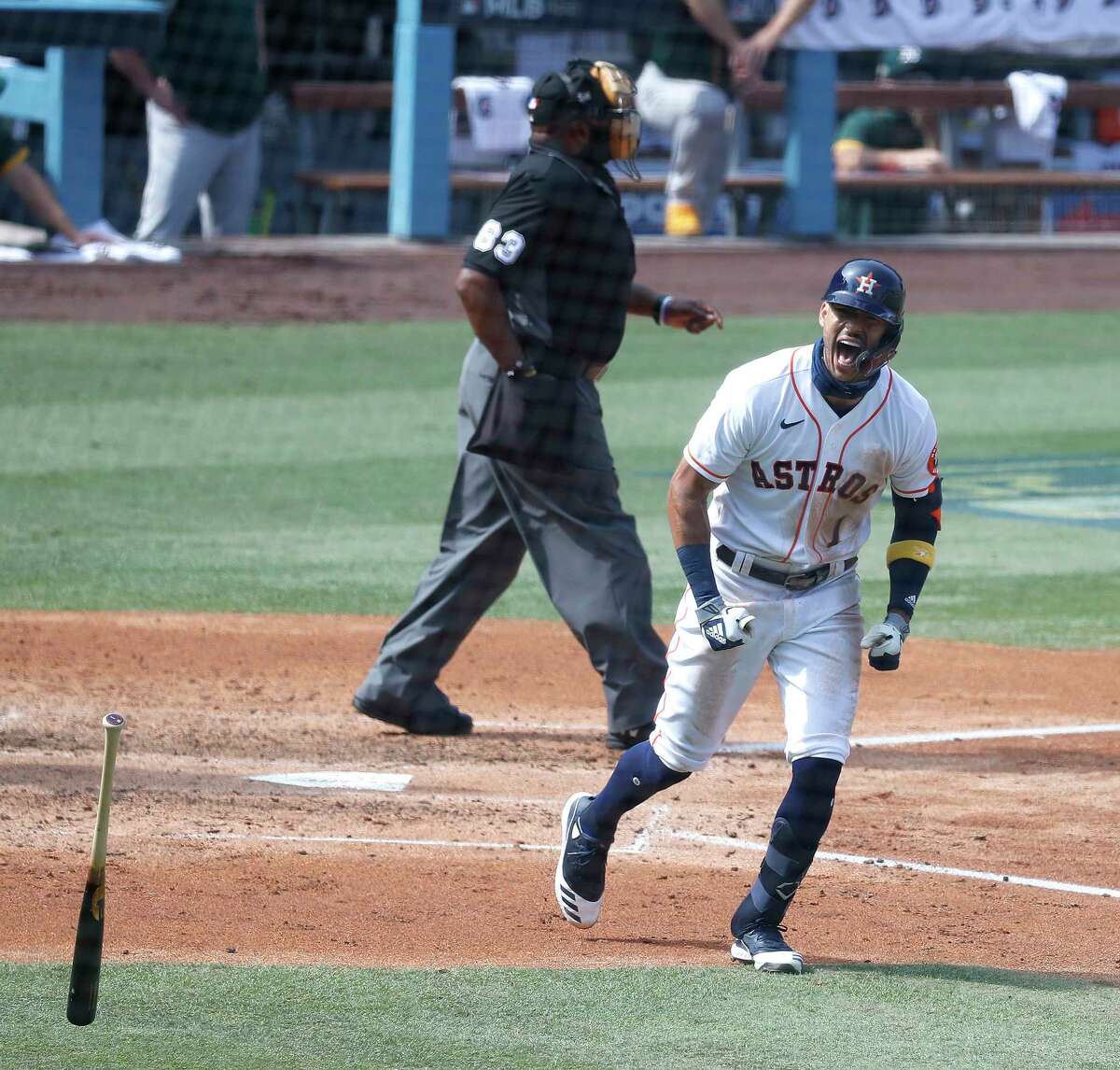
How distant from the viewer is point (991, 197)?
20109mm

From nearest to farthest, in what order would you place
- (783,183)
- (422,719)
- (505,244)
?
(505,244) → (422,719) → (783,183)

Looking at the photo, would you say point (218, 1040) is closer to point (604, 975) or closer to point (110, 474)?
point (604, 975)

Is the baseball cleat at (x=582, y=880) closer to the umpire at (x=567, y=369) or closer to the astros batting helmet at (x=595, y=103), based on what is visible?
the umpire at (x=567, y=369)

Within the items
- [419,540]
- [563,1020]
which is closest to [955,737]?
[563,1020]

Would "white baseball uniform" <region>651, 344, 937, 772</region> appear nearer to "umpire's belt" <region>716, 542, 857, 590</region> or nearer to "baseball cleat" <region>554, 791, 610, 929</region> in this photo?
"umpire's belt" <region>716, 542, 857, 590</region>

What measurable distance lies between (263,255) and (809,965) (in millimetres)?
12272

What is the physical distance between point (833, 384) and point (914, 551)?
46 cm

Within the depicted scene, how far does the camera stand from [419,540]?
9.84 metres

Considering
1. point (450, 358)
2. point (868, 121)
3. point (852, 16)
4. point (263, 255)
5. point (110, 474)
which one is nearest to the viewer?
point (110, 474)

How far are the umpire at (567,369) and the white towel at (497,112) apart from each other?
11.6 metres

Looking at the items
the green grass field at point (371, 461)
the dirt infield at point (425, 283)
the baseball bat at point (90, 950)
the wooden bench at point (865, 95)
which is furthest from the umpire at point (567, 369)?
the wooden bench at point (865, 95)

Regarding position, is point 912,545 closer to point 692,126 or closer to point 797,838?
point 797,838

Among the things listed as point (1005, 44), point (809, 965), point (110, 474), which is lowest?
point (110, 474)

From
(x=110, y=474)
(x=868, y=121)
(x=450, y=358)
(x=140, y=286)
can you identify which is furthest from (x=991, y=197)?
(x=110, y=474)
